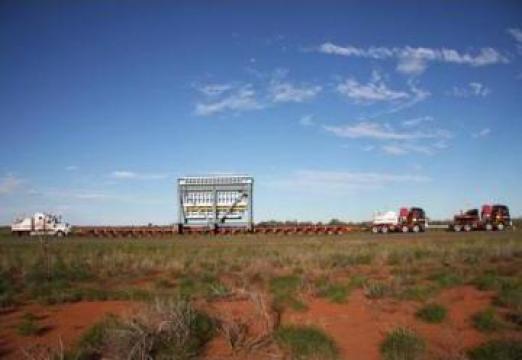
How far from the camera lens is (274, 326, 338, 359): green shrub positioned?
38.2 feet

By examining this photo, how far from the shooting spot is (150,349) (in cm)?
1099

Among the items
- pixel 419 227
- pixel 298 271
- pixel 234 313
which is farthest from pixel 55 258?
pixel 419 227

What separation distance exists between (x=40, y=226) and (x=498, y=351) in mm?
59641

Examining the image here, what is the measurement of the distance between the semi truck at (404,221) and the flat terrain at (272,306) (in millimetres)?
26810

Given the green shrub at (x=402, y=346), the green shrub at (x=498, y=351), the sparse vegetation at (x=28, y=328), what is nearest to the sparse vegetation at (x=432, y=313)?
the green shrub at (x=402, y=346)

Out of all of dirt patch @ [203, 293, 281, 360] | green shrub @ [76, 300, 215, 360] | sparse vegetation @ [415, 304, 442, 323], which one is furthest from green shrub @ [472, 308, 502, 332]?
green shrub @ [76, 300, 215, 360]

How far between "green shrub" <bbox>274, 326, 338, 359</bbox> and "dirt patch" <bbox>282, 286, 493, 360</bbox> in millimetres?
301

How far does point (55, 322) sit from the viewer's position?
14938 mm

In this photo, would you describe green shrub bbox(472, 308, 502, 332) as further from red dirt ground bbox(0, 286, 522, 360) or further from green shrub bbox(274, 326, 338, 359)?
green shrub bbox(274, 326, 338, 359)

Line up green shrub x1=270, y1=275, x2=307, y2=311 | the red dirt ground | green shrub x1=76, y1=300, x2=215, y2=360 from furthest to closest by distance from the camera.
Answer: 1. green shrub x1=270, y1=275, x2=307, y2=311
2. the red dirt ground
3. green shrub x1=76, y1=300, x2=215, y2=360

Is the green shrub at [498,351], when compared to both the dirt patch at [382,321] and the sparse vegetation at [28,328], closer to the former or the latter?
the dirt patch at [382,321]

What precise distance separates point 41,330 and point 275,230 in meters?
43.0

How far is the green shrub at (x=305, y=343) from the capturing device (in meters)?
11.7

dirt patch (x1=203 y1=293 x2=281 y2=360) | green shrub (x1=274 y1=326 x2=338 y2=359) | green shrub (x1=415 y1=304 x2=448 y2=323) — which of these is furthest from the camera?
green shrub (x1=415 y1=304 x2=448 y2=323)
